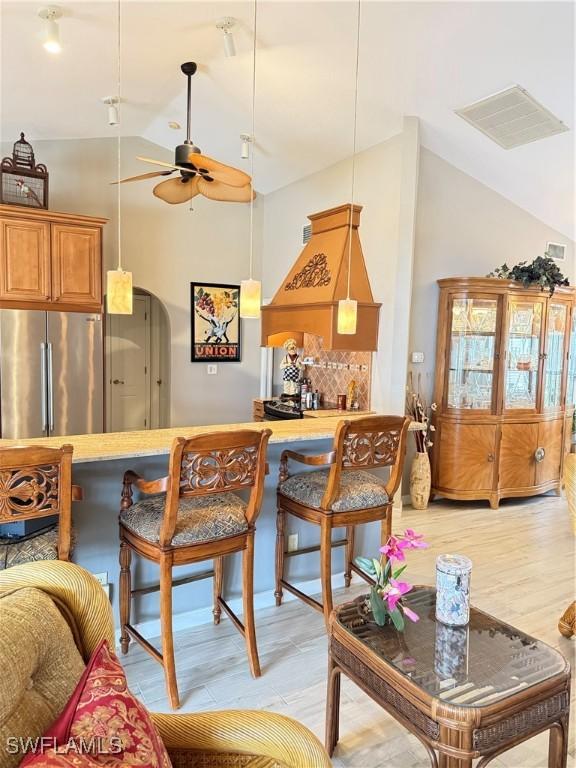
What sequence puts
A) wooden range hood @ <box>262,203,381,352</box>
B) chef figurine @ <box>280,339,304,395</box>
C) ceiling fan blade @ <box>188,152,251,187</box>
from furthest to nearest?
chef figurine @ <box>280,339,304,395</box> < wooden range hood @ <box>262,203,381,352</box> < ceiling fan blade @ <box>188,152,251,187</box>

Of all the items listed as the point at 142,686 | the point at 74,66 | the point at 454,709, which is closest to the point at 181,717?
the point at 454,709

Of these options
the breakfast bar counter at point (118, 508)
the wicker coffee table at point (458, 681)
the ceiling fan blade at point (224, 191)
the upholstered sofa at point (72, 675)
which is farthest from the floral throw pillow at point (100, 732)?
the ceiling fan blade at point (224, 191)

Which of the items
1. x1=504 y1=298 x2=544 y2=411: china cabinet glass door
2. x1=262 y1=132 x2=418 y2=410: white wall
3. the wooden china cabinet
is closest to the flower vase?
the wooden china cabinet

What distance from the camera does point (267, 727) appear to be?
1187 millimetres

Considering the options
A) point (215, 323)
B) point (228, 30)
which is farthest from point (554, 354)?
point (228, 30)

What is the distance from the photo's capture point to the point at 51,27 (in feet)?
9.55

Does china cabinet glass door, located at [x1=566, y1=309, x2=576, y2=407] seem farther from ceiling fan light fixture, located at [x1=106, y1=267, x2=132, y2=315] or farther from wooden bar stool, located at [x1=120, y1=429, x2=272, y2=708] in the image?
ceiling fan light fixture, located at [x1=106, y1=267, x2=132, y2=315]

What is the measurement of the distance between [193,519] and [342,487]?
90cm

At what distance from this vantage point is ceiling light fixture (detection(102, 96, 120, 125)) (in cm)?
429

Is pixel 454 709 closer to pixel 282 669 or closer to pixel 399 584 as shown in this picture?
pixel 399 584

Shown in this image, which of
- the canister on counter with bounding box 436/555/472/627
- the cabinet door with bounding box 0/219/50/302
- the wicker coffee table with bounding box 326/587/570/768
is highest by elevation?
the cabinet door with bounding box 0/219/50/302

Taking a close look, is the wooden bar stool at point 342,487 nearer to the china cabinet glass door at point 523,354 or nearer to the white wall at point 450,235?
the white wall at point 450,235

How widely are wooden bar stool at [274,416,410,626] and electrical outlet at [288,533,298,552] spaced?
127 mm

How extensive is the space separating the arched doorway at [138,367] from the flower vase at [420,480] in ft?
9.86
